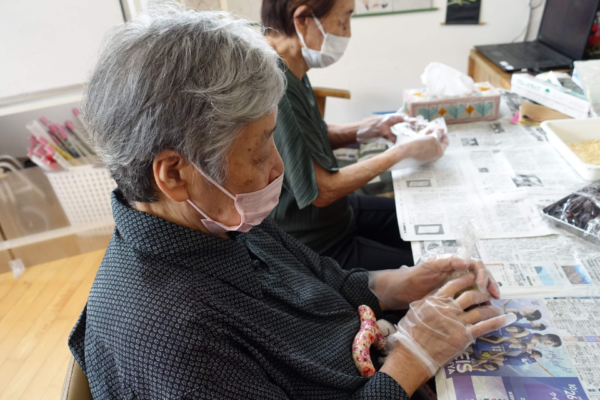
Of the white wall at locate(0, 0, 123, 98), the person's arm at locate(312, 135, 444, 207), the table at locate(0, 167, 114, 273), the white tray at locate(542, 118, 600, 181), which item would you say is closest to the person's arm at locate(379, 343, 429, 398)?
the person's arm at locate(312, 135, 444, 207)

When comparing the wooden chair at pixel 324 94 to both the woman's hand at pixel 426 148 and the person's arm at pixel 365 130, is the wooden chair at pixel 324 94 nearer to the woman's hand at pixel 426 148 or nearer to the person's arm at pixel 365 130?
the person's arm at pixel 365 130

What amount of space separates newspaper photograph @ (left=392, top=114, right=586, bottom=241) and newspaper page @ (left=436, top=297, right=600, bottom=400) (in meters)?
0.25

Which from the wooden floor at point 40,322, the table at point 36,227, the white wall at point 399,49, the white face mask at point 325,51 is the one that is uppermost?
the white face mask at point 325,51

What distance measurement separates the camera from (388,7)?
2.79m

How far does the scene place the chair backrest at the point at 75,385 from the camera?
2.25 ft

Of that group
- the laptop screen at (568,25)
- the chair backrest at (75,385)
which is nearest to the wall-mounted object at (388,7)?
the laptop screen at (568,25)

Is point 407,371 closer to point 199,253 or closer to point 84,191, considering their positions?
point 199,253

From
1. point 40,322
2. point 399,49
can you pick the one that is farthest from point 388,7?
point 40,322

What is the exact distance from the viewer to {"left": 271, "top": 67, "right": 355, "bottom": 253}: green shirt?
1266 mm

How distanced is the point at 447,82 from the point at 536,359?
1111 millimetres

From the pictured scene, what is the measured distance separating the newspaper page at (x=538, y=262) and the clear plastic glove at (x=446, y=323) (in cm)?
8

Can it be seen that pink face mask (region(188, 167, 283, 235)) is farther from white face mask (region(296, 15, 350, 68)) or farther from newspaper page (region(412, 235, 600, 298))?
white face mask (region(296, 15, 350, 68))

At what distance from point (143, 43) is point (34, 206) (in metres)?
2.16

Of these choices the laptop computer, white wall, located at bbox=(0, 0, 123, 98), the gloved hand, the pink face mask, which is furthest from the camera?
white wall, located at bbox=(0, 0, 123, 98)
